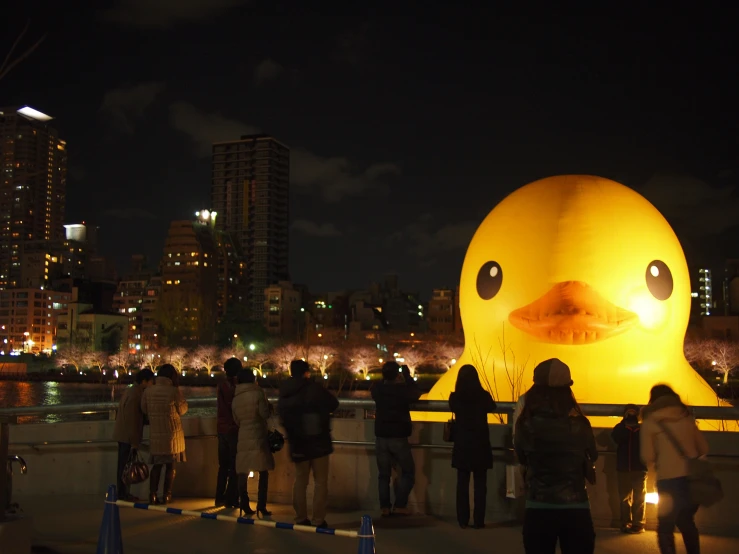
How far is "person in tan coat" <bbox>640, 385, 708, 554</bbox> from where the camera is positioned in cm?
558

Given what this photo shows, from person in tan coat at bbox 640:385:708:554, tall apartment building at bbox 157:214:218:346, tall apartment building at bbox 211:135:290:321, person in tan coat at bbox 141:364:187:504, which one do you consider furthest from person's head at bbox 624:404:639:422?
tall apartment building at bbox 211:135:290:321

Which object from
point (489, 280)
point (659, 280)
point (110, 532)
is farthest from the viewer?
point (489, 280)

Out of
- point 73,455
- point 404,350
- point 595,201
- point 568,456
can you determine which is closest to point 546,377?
A: point 568,456

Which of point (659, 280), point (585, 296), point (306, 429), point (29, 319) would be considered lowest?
point (306, 429)

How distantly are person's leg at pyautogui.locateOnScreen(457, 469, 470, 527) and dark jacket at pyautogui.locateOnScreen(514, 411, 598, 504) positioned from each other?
9.08 ft

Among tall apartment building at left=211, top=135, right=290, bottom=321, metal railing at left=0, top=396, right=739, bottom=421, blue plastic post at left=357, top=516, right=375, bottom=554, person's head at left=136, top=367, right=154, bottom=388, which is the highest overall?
tall apartment building at left=211, top=135, right=290, bottom=321

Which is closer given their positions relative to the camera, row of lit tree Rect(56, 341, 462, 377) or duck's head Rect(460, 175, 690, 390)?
duck's head Rect(460, 175, 690, 390)

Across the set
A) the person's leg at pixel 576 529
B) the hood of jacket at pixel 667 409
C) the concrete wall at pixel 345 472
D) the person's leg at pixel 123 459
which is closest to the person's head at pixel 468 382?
the concrete wall at pixel 345 472

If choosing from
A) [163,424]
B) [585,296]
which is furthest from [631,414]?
[163,424]

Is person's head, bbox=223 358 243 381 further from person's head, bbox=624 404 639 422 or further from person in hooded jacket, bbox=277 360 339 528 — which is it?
person's head, bbox=624 404 639 422

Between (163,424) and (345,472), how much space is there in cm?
205

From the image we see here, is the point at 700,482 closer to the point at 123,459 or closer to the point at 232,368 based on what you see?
the point at 232,368

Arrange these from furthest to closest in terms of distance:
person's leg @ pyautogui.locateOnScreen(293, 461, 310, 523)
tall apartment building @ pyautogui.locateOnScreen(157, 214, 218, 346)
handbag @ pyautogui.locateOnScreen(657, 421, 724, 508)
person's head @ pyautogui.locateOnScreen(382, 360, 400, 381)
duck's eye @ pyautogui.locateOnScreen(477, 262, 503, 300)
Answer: tall apartment building @ pyautogui.locateOnScreen(157, 214, 218, 346) → duck's eye @ pyautogui.locateOnScreen(477, 262, 503, 300) → person's head @ pyautogui.locateOnScreen(382, 360, 400, 381) → person's leg @ pyautogui.locateOnScreen(293, 461, 310, 523) → handbag @ pyautogui.locateOnScreen(657, 421, 724, 508)

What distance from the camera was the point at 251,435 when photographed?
7.78m
